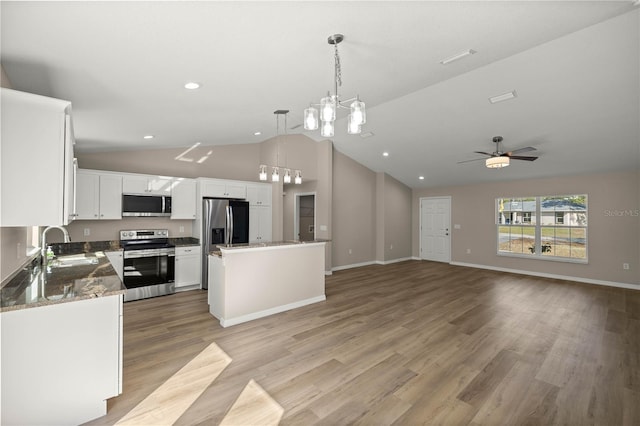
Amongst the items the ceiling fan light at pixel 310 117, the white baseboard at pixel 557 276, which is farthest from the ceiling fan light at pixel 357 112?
the white baseboard at pixel 557 276

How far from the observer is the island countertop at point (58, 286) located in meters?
1.83

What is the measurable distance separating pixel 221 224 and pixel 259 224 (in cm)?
92

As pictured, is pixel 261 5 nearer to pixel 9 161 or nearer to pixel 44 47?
pixel 44 47

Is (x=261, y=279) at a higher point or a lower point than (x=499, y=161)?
lower

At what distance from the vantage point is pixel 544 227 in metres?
6.98

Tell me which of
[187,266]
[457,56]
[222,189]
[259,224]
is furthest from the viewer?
[259,224]

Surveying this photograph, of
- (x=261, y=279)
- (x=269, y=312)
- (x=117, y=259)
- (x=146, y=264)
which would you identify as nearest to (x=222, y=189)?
(x=146, y=264)

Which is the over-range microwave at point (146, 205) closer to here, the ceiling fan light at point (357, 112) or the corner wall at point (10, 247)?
the corner wall at point (10, 247)

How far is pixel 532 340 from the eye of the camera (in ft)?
10.9

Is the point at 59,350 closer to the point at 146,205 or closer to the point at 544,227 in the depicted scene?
the point at 146,205

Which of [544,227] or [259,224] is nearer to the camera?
[259,224]

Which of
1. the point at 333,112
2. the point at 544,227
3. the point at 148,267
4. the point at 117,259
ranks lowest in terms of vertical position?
the point at 148,267

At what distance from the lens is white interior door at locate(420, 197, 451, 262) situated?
28.3 feet

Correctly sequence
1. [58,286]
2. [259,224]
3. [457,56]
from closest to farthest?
[58,286] → [457,56] → [259,224]
